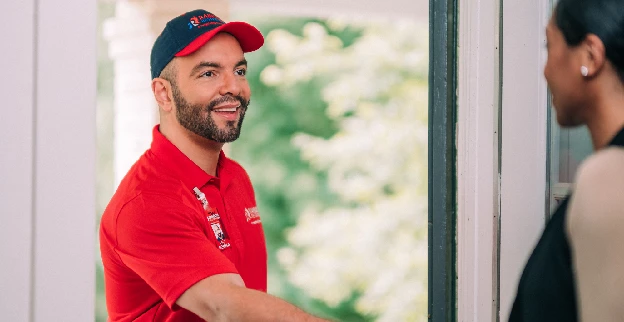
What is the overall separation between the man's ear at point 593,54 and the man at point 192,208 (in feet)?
2.20

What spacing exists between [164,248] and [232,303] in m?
0.18

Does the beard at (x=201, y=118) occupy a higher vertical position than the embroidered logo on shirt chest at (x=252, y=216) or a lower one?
higher

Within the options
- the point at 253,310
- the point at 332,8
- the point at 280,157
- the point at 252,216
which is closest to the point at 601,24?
the point at 253,310

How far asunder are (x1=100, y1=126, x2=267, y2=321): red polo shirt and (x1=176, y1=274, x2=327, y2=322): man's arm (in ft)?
0.06

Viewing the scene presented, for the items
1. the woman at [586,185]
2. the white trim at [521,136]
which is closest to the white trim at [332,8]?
the white trim at [521,136]

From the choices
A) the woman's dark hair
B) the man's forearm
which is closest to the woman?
the woman's dark hair

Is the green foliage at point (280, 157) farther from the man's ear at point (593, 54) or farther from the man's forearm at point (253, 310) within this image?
the man's ear at point (593, 54)

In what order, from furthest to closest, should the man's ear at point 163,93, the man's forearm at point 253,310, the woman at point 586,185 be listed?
the man's ear at point 163,93 < the man's forearm at point 253,310 < the woman at point 586,185

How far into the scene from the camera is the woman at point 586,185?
2.17 feet

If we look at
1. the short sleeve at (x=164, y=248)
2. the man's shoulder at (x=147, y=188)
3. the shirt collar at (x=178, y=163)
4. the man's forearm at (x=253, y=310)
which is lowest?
the man's forearm at (x=253, y=310)

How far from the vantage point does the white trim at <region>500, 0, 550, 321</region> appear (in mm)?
1702

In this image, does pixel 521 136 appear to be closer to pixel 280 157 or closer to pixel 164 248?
pixel 164 248

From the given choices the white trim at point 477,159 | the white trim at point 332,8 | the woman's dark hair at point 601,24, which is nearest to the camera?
the woman's dark hair at point 601,24

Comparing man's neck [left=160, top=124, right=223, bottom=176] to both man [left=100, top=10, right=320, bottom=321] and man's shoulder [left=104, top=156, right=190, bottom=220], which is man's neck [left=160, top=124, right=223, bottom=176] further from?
man's shoulder [left=104, top=156, right=190, bottom=220]
